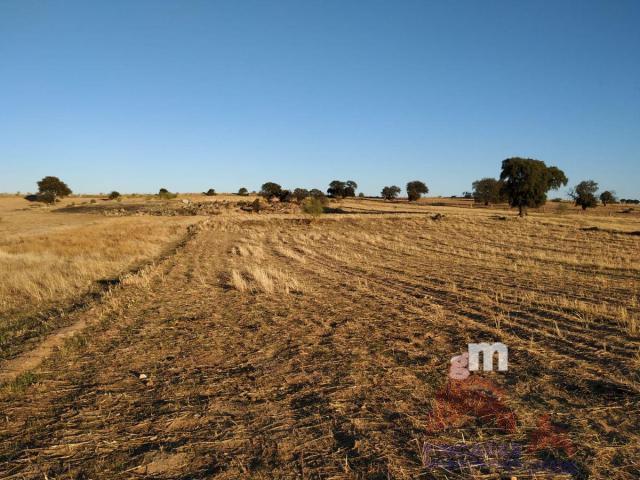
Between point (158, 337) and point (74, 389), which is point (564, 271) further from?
point (74, 389)

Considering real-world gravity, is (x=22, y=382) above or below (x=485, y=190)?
below

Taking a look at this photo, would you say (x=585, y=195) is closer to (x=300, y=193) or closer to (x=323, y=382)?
(x=300, y=193)

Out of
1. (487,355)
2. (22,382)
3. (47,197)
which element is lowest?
(22,382)

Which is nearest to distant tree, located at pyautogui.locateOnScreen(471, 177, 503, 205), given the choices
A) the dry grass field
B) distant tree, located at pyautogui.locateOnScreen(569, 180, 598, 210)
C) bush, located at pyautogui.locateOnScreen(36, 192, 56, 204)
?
distant tree, located at pyautogui.locateOnScreen(569, 180, 598, 210)

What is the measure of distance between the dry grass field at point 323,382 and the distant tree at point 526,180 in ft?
128

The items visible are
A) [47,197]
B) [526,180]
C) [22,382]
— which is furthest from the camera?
[47,197]

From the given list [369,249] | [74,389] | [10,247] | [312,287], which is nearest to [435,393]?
[74,389]

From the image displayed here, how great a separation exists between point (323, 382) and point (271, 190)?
6835 centimetres

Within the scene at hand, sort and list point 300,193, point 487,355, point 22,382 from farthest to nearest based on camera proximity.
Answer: point 300,193, point 487,355, point 22,382

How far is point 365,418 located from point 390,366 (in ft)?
4.91

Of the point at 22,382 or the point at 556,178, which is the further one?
the point at 556,178

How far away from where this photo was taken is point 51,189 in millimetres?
81062

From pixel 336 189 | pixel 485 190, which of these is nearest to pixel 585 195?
pixel 485 190

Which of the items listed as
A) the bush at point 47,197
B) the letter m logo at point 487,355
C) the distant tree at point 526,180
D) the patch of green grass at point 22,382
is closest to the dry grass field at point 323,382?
the patch of green grass at point 22,382
